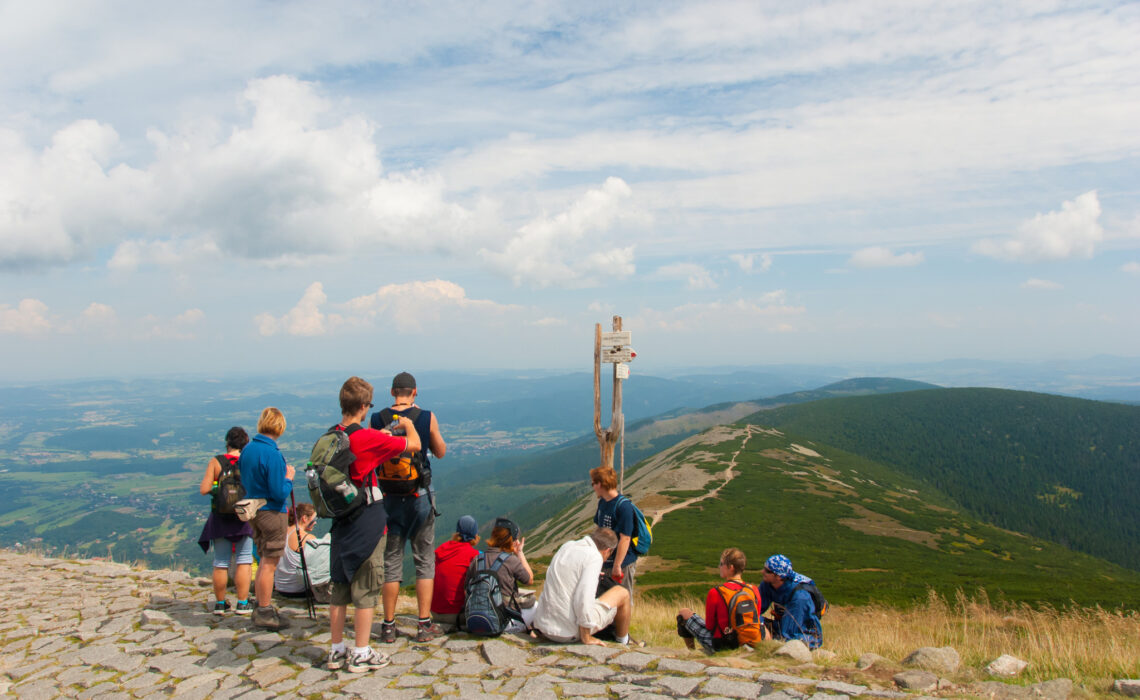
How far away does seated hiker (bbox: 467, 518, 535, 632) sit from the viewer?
25.6 ft

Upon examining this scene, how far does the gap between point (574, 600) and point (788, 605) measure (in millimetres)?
3430

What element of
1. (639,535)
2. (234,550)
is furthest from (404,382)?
(234,550)

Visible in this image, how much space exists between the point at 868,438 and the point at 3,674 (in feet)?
563

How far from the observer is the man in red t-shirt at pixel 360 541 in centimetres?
631

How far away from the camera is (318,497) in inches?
248

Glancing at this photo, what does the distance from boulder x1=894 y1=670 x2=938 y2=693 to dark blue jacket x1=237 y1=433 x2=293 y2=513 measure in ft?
25.5

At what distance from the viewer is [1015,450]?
474 ft

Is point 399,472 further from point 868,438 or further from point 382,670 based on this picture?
point 868,438

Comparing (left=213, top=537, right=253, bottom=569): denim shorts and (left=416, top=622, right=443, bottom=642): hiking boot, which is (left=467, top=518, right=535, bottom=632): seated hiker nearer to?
(left=416, top=622, right=443, bottom=642): hiking boot

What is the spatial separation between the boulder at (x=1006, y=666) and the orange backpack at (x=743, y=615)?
2.57 m

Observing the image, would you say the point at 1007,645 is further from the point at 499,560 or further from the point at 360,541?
the point at 360,541

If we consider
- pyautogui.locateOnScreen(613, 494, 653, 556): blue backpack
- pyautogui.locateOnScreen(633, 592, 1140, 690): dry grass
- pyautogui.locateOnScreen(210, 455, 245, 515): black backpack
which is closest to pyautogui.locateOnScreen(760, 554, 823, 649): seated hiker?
pyautogui.locateOnScreen(633, 592, 1140, 690): dry grass

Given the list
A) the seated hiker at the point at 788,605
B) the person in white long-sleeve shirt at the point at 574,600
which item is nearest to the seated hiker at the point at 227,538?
the person in white long-sleeve shirt at the point at 574,600

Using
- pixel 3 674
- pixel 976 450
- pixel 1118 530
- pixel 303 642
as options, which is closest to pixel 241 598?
pixel 303 642
